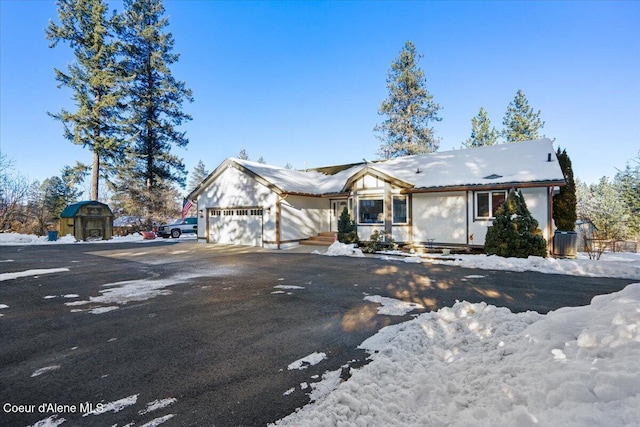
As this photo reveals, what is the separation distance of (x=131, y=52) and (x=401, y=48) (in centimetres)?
Result: 2502

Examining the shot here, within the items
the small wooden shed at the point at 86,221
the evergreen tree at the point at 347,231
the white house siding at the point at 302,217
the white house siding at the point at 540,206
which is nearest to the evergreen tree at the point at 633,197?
the white house siding at the point at 540,206

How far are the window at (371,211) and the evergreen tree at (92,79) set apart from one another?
72.6 ft

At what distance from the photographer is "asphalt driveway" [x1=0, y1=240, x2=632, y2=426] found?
2758mm

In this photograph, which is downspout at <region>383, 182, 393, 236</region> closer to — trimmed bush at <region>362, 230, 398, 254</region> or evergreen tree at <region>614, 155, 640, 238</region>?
trimmed bush at <region>362, 230, 398, 254</region>

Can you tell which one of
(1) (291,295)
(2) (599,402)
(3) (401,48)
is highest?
(3) (401,48)

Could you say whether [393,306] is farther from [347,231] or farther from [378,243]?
[347,231]

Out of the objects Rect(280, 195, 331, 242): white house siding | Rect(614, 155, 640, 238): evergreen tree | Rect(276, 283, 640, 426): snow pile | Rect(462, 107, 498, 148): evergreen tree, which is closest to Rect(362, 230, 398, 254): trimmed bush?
Rect(280, 195, 331, 242): white house siding

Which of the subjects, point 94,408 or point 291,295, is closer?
point 94,408

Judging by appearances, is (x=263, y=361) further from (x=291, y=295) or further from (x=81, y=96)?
(x=81, y=96)

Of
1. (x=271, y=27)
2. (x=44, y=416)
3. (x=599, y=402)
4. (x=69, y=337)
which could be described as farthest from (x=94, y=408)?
(x=271, y=27)

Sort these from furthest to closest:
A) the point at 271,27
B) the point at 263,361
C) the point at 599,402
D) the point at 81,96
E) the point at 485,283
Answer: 1. the point at 81,96
2. the point at 271,27
3. the point at 485,283
4. the point at 263,361
5. the point at 599,402

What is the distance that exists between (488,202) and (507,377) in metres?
12.1

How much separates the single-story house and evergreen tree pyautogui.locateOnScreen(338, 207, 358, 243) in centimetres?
40

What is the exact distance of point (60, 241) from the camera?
21391 millimetres
